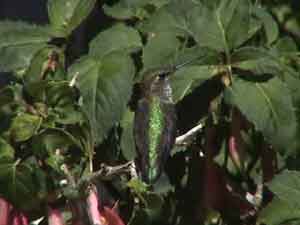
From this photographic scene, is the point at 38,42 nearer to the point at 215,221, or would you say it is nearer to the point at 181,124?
the point at 181,124

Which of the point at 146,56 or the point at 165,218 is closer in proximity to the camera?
the point at 146,56

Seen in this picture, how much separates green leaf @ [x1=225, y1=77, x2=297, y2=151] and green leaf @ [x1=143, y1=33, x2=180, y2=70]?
0.35 ft

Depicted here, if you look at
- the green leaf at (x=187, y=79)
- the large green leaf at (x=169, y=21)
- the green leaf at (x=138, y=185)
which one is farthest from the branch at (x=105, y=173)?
the large green leaf at (x=169, y=21)

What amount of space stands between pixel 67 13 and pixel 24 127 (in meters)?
0.27

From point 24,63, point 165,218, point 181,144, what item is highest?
point 24,63

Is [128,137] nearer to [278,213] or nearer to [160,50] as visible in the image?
[160,50]

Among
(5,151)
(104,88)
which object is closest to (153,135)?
(104,88)

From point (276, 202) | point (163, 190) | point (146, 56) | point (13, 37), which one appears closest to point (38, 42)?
point (13, 37)

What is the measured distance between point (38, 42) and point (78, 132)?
0.19 m

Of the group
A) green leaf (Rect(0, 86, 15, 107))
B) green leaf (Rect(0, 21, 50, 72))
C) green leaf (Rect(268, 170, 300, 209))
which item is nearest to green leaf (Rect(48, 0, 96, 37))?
green leaf (Rect(0, 21, 50, 72))

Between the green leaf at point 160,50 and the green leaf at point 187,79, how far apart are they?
35 mm

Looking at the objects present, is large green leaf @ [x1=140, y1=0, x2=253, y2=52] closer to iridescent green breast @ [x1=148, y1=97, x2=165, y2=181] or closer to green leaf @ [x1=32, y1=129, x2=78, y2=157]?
iridescent green breast @ [x1=148, y1=97, x2=165, y2=181]

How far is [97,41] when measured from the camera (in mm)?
1456

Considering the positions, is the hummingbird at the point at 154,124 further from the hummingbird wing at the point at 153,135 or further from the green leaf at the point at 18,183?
the green leaf at the point at 18,183
